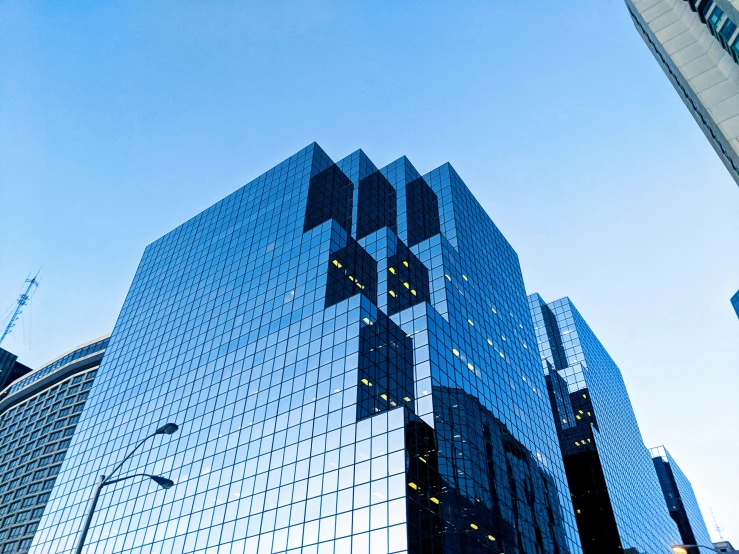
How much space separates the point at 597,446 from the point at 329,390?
85.5 m

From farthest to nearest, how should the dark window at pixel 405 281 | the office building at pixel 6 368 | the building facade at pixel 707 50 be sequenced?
the office building at pixel 6 368, the dark window at pixel 405 281, the building facade at pixel 707 50

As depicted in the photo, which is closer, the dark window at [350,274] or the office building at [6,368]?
the dark window at [350,274]

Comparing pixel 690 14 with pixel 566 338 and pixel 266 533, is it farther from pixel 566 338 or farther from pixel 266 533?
pixel 566 338

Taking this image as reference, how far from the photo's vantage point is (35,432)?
12338cm

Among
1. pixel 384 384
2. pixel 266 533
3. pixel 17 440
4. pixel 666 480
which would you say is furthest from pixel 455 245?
pixel 666 480

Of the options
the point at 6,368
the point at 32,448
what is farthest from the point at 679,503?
the point at 6,368

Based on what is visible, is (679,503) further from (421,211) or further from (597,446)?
(421,211)

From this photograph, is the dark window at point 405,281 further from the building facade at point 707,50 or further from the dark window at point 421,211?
the building facade at point 707,50

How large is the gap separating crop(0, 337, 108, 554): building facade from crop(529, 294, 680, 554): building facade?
10233 centimetres

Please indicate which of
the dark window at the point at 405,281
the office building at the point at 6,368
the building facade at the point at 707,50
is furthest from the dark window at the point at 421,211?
the office building at the point at 6,368

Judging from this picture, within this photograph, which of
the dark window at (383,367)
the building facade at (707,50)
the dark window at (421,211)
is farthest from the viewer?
the dark window at (421,211)

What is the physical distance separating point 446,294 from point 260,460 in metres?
29.4

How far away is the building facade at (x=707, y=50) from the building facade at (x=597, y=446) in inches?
3146

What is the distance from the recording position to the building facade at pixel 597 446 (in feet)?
360
